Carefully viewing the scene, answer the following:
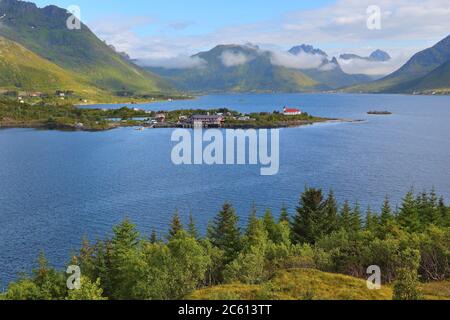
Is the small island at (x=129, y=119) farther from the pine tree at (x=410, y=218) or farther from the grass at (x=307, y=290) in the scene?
the grass at (x=307, y=290)

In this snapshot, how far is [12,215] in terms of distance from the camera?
199 feet

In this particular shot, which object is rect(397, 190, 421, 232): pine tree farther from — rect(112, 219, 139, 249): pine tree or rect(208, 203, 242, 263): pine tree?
rect(112, 219, 139, 249): pine tree

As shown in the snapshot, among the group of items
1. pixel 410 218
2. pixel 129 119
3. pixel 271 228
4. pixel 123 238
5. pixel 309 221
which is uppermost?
pixel 129 119

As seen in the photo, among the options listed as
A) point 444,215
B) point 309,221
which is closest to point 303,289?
point 309,221

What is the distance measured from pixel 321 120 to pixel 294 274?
166 meters

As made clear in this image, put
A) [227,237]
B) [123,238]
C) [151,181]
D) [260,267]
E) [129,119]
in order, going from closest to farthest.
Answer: [260,267]
[123,238]
[227,237]
[151,181]
[129,119]

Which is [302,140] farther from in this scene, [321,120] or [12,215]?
[12,215]

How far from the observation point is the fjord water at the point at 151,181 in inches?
2185

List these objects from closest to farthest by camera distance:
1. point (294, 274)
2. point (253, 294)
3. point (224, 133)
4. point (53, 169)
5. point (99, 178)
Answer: point (253, 294) → point (294, 274) → point (99, 178) → point (53, 169) → point (224, 133)

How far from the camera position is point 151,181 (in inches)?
3201

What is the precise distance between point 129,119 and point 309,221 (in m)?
154

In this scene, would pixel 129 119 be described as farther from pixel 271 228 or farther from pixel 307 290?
pixel 307 290

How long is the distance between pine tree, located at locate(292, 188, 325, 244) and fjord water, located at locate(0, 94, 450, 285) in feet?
48.2
